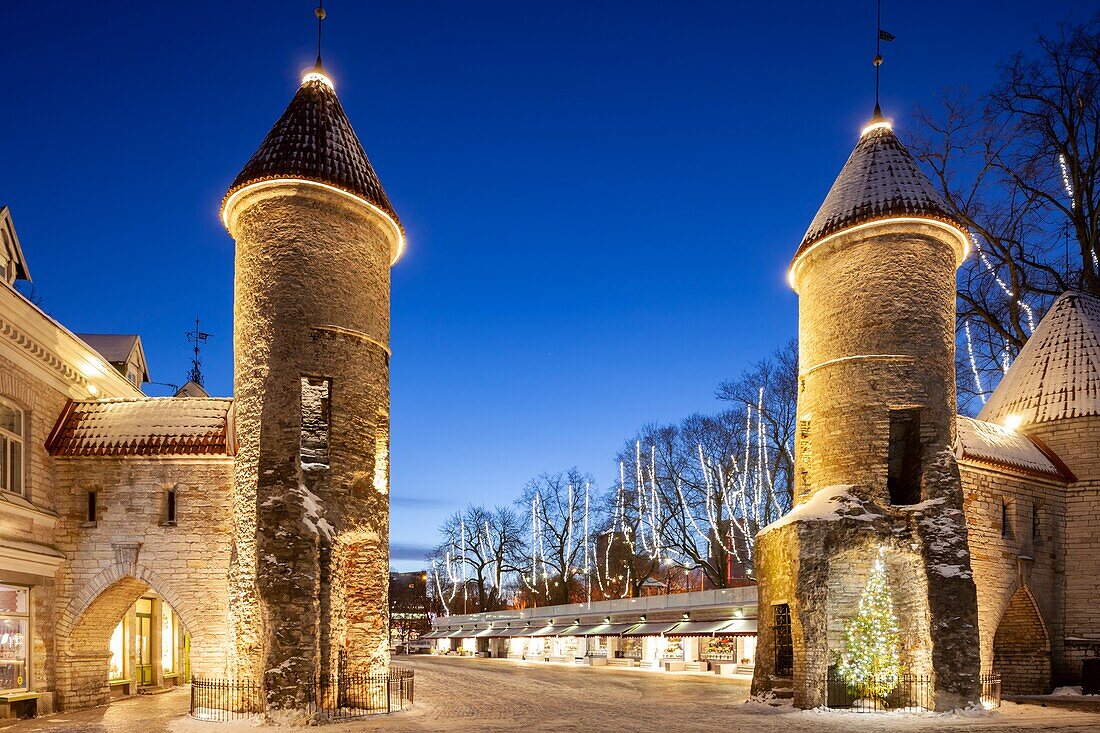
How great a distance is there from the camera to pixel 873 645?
18500 millimetres

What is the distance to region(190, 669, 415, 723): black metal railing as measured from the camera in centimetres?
1595

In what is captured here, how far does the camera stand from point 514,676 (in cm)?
3181

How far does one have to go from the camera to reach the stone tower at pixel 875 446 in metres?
18.3

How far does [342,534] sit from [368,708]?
3.45 m

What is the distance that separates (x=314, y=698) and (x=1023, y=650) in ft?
57.8

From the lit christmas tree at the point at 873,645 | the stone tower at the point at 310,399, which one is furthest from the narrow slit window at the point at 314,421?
the lit christmas tree at the point at 873,645

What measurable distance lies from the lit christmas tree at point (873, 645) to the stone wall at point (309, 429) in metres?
9.69

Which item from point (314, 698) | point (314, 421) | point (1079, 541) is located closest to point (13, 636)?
point (314, 698)

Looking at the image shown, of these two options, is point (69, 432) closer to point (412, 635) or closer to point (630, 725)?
point (630, 725)

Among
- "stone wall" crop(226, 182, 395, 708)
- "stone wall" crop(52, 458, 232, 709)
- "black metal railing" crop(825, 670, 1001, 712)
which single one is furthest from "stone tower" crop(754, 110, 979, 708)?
"stone wall" crop(52, 458, 232, 709)

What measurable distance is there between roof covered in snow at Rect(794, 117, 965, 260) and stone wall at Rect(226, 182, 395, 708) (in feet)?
35.3

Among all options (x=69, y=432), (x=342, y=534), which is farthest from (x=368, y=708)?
(x=69, y=432)

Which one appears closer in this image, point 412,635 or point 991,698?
point 991,698

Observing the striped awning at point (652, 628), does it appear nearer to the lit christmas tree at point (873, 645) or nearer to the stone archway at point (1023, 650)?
the stone archway at point (1023, 650)
